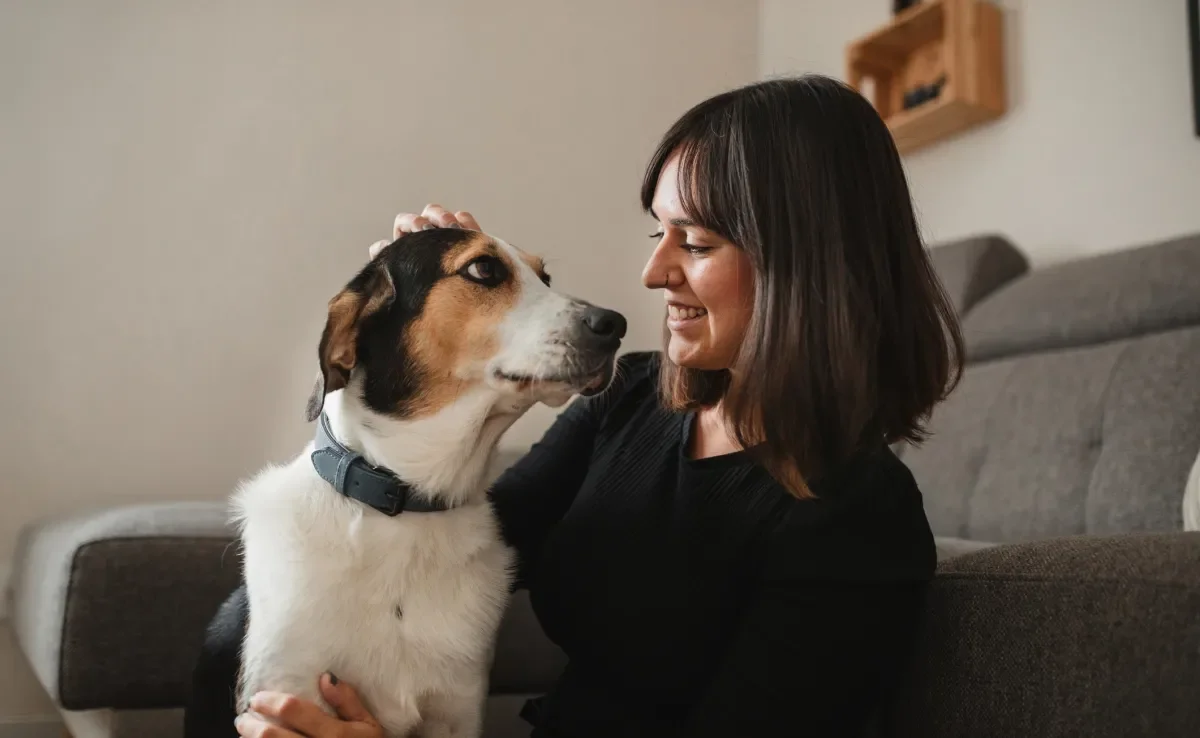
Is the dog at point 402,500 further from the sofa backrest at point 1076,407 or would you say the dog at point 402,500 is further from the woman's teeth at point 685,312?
the sofa backrest at point 1076,407

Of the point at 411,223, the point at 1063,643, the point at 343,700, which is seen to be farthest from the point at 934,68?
the point at 343,700

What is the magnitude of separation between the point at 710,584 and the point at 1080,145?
187 cm

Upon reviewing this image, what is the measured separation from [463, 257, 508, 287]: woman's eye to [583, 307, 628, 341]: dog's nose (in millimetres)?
137

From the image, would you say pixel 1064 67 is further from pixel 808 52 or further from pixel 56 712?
pixel 56 712

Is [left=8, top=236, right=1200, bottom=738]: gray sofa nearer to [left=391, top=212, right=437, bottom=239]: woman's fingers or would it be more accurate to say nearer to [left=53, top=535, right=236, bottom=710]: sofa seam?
[left=53, top=535, right=236, bottom=710]: sofa seam

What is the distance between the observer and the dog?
102 cm

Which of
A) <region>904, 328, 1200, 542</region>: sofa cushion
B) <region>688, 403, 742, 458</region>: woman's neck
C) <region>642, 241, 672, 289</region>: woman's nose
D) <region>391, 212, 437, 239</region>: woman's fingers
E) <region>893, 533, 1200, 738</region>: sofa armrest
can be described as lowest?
<region>904, 328, 1200, 542</region>: sofa cushion

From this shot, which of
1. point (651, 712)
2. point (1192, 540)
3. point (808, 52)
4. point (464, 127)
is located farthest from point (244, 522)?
point (808, 52)

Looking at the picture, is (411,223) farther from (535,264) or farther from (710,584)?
(710,584)

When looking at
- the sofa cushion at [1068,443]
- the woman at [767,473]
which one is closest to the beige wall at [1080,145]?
the sofa cushion at [1068,443]

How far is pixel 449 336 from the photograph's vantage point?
114cm

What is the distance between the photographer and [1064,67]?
7.61 ft

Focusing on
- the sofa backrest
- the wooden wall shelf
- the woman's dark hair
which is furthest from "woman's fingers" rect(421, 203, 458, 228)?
the wooden wall shelf

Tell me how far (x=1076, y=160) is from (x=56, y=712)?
2951mm
